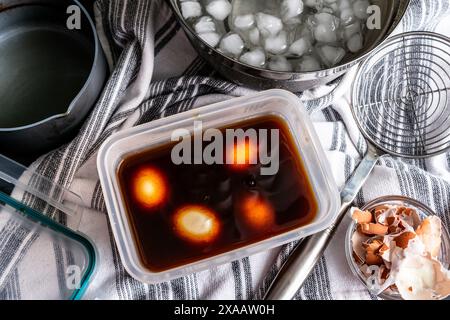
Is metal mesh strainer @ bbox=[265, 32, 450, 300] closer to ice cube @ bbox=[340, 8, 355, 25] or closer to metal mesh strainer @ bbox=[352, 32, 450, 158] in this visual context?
metal mesh strainer @ bbox=[352, 32, 450, 158]

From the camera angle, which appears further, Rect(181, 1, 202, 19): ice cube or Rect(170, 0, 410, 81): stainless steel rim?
Rect(181, 1, 202, 19): ice cube

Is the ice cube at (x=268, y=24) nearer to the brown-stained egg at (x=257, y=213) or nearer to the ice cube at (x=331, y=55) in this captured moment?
the ice cube at (x=331, y=55)

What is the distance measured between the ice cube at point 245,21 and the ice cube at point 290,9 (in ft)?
0.15

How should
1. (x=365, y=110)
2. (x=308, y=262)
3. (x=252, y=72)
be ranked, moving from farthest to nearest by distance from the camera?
(x=365, y=110), (x=308, y=262), (x=252, y=72)

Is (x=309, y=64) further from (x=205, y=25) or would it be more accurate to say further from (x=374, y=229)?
(x=374, y=229)

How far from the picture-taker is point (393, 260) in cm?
92

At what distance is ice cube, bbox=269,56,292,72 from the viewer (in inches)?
35.3

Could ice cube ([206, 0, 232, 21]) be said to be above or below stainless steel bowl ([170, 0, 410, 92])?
above

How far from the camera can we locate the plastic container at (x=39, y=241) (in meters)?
0.94

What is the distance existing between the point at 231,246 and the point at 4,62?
1.64 feet

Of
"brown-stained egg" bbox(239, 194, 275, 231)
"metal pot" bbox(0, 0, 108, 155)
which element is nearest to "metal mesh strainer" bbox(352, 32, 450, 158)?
"brown-stained egg" bbox(239, 194, 275, 231)

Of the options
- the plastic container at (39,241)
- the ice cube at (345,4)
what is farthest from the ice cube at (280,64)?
the plastic container at (39,241)
